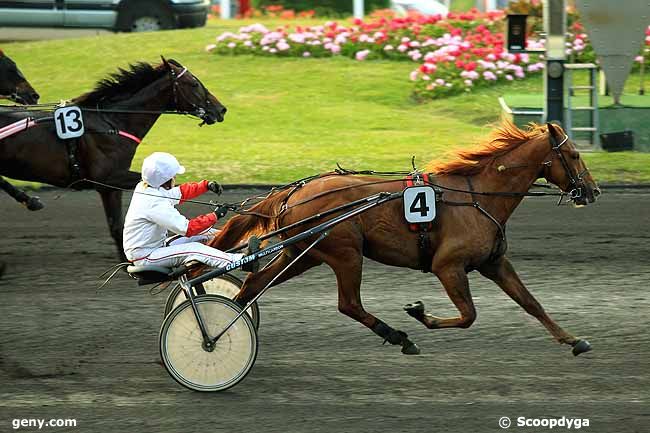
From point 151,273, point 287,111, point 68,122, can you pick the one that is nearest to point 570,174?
point 151,273

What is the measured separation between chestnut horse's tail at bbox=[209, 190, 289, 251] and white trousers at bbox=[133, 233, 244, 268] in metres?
0.37

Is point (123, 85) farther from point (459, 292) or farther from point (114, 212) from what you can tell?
point (459, 292)

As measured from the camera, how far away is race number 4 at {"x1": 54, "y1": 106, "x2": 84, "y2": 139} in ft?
29.1

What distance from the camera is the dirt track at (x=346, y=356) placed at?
578cm

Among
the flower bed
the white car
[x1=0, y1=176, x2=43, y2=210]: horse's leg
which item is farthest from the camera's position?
the white car

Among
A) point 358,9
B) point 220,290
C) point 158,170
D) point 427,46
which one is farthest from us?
point 358,9

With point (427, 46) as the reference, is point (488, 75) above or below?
below

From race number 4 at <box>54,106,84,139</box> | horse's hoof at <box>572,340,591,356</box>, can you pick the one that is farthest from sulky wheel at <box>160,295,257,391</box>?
race number 4 at <box>54,106,84,139</box>

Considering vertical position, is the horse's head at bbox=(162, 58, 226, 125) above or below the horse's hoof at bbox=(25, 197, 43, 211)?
above

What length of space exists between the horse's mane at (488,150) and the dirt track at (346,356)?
3.57 feet

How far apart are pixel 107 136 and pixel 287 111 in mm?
7097

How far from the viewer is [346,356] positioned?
6.73m

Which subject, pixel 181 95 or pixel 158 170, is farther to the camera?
pixel 181 95

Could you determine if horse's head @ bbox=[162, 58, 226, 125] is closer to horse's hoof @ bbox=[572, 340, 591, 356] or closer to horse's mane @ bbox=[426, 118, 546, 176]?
horse's mane @ bbox=[426, 118, 546, 176]
